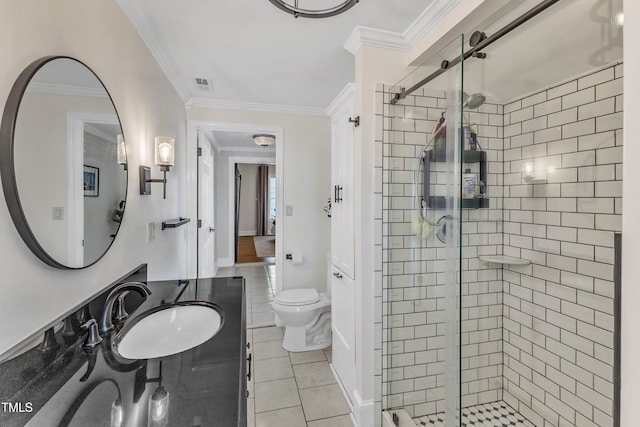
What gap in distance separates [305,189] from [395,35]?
5.72ft

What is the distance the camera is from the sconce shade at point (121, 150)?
1372 mm

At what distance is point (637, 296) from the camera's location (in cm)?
54

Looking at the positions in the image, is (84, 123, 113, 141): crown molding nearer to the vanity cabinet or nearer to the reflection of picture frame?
the reflection of picture frame

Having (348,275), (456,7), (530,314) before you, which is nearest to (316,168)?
(348,275)

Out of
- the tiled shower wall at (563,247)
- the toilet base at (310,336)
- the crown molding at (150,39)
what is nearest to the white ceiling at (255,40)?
the crown molding at (150,39)

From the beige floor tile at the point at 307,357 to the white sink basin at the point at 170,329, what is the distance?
4.58ft

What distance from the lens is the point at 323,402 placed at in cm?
194

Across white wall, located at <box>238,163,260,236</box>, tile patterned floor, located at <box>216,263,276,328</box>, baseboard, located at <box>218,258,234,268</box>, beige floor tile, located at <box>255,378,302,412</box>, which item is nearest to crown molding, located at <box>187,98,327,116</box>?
tile patterned floor, located at <box>216,263,276,328</box>

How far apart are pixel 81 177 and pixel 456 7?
1.83 metres

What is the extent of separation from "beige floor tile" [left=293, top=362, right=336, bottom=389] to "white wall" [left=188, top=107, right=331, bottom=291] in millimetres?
931

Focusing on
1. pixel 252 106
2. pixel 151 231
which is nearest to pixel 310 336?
pixel 151 231

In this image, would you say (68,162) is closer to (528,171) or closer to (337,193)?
(337,193)

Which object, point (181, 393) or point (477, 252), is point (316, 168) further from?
point (181, 393)

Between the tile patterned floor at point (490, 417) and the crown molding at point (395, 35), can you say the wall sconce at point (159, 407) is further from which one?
the crown molding at point (395, 35)
